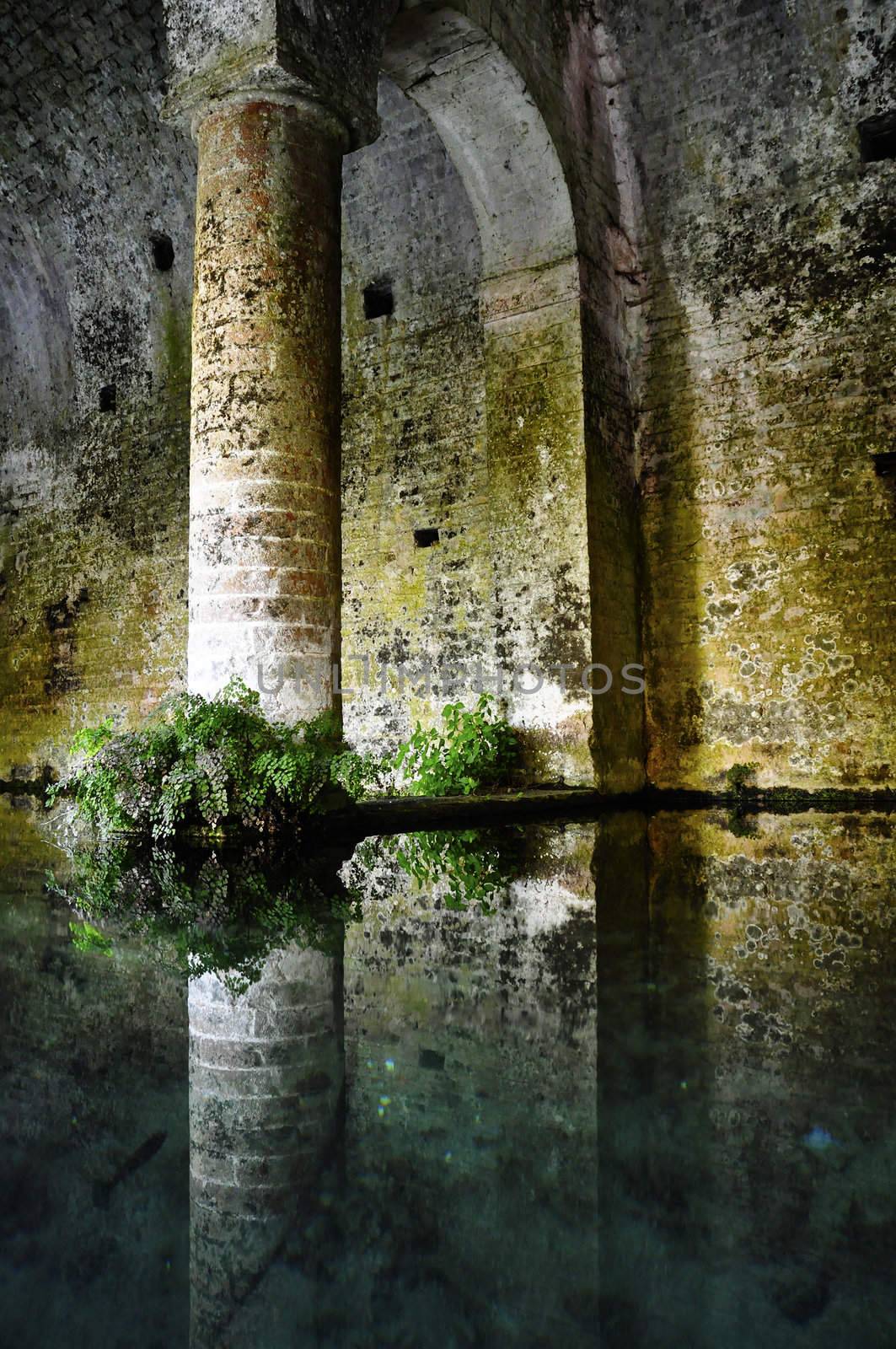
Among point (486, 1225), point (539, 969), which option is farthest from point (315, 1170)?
point (539, 969)

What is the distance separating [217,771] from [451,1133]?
3598 millimetres

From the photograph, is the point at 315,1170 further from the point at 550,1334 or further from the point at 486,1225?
the point at 550,1334

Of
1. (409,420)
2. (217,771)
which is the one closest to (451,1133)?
(217,771)

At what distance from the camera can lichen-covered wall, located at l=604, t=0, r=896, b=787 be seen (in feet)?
24.2

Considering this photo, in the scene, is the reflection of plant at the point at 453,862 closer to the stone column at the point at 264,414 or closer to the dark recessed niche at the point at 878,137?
the stone column at the point at 264,414

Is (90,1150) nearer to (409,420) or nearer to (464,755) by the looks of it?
(464,755)

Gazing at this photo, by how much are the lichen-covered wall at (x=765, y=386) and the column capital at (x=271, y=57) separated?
139 inches

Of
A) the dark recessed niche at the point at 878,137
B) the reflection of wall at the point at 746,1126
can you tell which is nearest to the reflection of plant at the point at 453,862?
the reflection of wall at the point at 746,1126

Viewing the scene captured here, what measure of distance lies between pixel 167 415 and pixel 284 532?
7.08 m

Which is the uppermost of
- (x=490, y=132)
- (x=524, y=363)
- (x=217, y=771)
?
(x=490, y=132)

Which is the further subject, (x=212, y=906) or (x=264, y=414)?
(x=264, y=414)

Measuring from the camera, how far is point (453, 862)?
169 inches

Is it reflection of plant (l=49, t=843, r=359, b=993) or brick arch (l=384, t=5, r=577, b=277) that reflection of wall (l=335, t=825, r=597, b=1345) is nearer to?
reflection of plant (l=49, t=843, r=359, b=993)

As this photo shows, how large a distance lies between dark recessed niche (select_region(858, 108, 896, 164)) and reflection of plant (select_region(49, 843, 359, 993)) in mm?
6882
